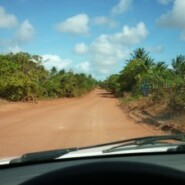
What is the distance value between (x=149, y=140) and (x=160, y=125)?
12090mm

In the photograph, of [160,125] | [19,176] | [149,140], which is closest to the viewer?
[19,176]

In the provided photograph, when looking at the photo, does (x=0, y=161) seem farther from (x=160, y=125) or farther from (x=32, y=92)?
(x=32, y=92)

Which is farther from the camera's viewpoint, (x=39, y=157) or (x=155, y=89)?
(x=155, y=89)

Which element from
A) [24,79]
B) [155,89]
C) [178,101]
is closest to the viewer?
[178,101]

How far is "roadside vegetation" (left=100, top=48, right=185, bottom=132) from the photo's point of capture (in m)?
19.9

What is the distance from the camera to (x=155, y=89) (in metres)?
28.2

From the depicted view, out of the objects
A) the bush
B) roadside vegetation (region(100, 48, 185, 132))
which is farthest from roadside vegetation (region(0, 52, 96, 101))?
the bush

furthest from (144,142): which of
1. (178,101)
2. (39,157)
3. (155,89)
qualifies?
(155,89)

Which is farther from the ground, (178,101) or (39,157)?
(39,157)

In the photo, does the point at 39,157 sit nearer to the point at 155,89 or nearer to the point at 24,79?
the point at 155,89

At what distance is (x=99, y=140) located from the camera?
13.1m

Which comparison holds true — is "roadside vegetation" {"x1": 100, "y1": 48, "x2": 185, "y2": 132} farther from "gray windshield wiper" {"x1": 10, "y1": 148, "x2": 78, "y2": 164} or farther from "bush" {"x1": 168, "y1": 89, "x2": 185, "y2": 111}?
"gray windshield wiper" {"x1": 10, "y1": 148, "x2": 78, "y2": 164}

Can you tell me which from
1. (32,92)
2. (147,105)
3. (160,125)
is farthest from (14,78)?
(160,125)

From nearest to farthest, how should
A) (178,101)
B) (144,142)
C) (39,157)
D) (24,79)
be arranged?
(39,157) < (144,142) < (178,101) < (24,79)
